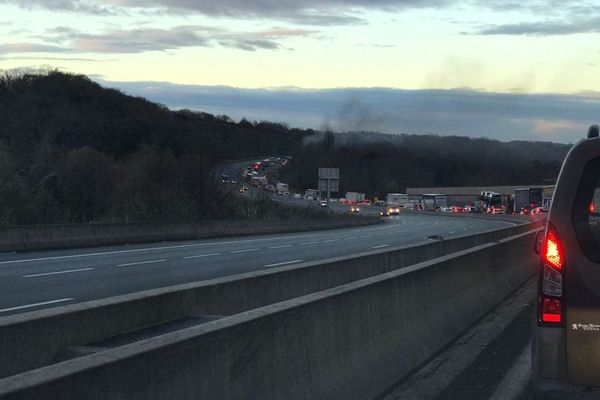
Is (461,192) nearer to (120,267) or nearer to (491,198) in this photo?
(491,198)

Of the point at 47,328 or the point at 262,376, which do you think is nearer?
the point at 262,376

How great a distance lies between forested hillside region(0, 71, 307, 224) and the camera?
45.9 metres

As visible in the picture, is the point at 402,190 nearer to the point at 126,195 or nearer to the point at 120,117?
the point at 120,117

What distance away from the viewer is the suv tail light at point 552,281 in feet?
18.7

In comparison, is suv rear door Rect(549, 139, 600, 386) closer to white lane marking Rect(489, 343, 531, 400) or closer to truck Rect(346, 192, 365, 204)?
white lane marking Rect(489, 343, 531, 400)

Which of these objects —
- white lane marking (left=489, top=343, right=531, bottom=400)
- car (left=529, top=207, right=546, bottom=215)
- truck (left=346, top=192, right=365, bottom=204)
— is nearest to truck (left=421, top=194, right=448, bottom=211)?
truck (left=346, top=192, right=365, bottom=204)

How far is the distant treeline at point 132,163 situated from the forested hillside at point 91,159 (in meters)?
0.10

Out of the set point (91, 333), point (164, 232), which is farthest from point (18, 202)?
point (91, 333)

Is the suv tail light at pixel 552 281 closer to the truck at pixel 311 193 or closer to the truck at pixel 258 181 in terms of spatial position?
the truck at pixel 258 181

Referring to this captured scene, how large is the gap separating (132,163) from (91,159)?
1113cm

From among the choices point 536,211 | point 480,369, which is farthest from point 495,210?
point 480,369

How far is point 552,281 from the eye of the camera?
5.74 meters

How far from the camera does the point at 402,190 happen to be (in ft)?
455

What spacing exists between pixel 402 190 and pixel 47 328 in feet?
438
